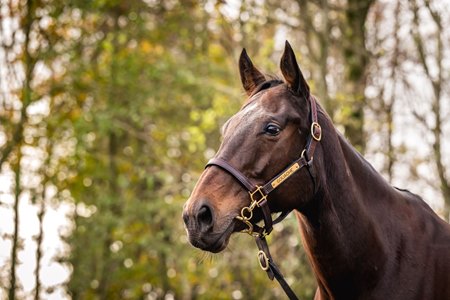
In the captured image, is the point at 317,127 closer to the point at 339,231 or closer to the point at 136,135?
the point at 339,231

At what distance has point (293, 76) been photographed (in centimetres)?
443

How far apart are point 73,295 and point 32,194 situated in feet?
13.7

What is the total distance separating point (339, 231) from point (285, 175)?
51 centimetres

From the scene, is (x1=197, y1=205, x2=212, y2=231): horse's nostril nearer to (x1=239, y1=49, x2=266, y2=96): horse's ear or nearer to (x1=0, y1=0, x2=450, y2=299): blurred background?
(x1=239, y1=49, x2=266, y2=96): horse's ear

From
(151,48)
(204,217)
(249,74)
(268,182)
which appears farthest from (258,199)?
(151,48)

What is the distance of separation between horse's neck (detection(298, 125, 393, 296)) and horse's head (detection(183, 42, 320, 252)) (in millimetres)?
158

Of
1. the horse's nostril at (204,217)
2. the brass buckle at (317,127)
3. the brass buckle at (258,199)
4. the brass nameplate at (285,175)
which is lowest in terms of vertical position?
the horse's nostril at (204,217)

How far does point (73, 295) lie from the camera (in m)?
15.1

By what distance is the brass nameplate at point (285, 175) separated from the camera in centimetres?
420

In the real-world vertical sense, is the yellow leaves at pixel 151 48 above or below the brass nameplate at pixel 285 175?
above

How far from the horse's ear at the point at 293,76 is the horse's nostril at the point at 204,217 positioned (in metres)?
1.05

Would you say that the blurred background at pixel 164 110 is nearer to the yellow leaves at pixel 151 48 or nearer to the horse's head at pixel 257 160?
the yellow leaves at pixel 151 48

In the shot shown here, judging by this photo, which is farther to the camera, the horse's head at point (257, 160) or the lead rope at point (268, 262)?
the lead rope at point (268, 262)

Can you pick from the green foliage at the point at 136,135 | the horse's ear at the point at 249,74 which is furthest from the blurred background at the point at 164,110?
the horse's ear at the point at 249,74
